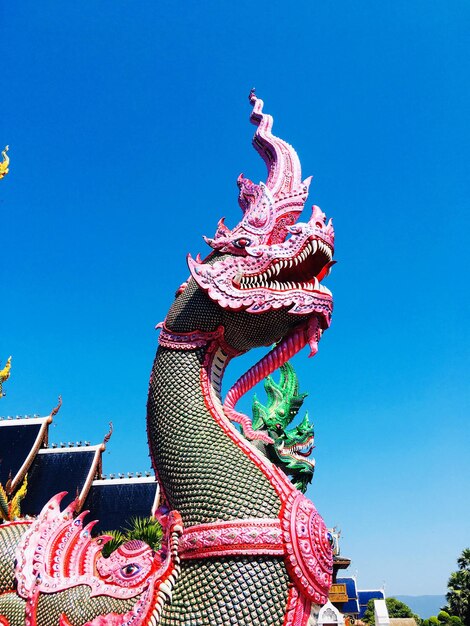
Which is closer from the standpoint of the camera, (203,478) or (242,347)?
(203,478)

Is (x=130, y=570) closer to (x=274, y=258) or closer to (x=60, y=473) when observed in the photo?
(x=274, y=258)

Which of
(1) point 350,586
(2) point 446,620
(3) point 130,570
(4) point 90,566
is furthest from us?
(1) point 350,586

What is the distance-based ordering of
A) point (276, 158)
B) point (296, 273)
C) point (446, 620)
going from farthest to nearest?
1. point (446, 620)
2. point (276, 158)
3. point (296, 273)

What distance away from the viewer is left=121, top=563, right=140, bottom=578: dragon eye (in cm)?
338

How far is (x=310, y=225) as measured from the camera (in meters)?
3.86

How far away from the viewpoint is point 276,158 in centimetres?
428

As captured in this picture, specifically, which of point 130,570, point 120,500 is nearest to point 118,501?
point 120,500

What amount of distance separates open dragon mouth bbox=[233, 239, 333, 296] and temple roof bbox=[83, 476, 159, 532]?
1501 cm

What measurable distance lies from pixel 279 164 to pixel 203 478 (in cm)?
234

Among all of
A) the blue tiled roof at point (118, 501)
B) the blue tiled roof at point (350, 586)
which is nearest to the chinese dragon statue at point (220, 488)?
the blue tiled roof at point (118, 501)

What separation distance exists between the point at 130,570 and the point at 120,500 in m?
15.8

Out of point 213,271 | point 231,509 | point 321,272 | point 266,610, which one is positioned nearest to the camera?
point 266,610

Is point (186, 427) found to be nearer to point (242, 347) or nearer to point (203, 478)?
point (203, 478)

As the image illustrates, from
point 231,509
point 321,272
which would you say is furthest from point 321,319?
point 231,509
